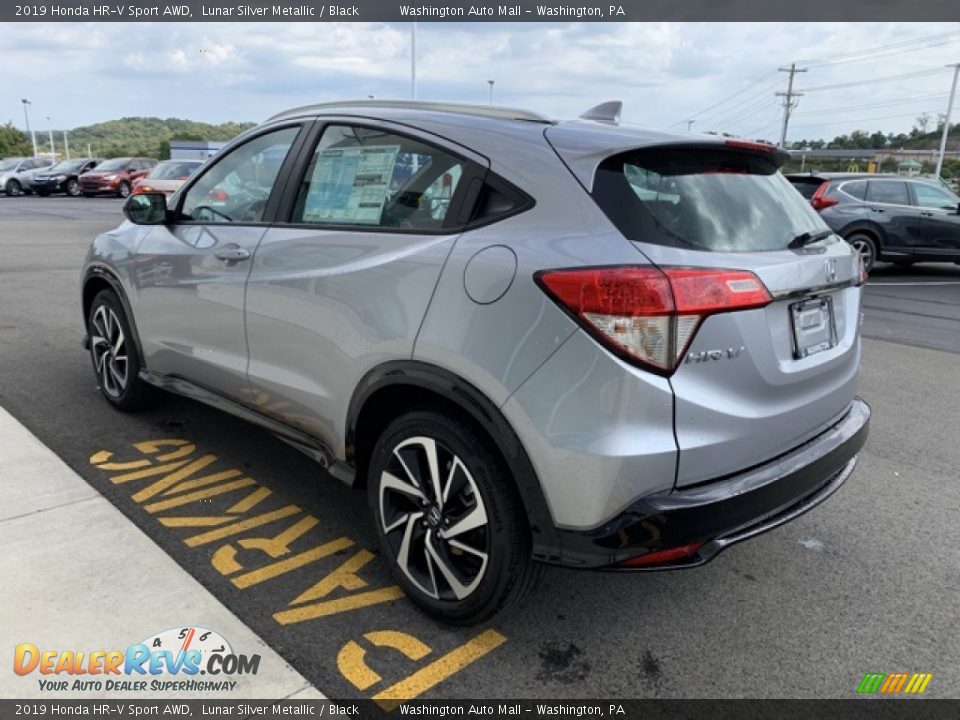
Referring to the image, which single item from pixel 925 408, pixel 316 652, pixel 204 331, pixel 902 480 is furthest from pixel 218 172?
pixel 925 408

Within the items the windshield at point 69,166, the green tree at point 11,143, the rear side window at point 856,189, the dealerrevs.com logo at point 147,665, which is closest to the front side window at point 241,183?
the dealerrevs.com logo at point 147,665

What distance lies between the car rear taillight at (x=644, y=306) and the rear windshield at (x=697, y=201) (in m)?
0.15

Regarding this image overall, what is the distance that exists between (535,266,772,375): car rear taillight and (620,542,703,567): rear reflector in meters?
0.53

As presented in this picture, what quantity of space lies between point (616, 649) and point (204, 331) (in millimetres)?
2421

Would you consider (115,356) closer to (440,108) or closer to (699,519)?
(440,108)

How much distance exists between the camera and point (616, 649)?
259 centimetres

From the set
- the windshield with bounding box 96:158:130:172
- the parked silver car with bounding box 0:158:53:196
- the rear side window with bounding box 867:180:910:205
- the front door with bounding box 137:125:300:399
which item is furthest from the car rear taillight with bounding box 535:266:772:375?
the parked silver car with bounding box 0:158:53:196

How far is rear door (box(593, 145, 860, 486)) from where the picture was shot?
2197 millimetres

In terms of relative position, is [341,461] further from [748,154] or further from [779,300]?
[748,154]

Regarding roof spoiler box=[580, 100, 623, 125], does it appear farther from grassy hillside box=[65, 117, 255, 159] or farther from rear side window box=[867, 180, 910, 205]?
grassy hillside box=[65, 117, 255, 159]

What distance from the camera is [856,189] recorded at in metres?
12.5

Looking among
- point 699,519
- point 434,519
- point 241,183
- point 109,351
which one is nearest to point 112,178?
point 109,351

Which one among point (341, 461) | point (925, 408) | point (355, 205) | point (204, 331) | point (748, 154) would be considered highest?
point (748, 154)

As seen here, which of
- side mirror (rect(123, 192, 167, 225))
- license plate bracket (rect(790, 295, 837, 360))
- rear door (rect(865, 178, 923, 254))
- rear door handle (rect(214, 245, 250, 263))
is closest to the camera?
license plate bracket (rect(790, 295, 837, 360))
